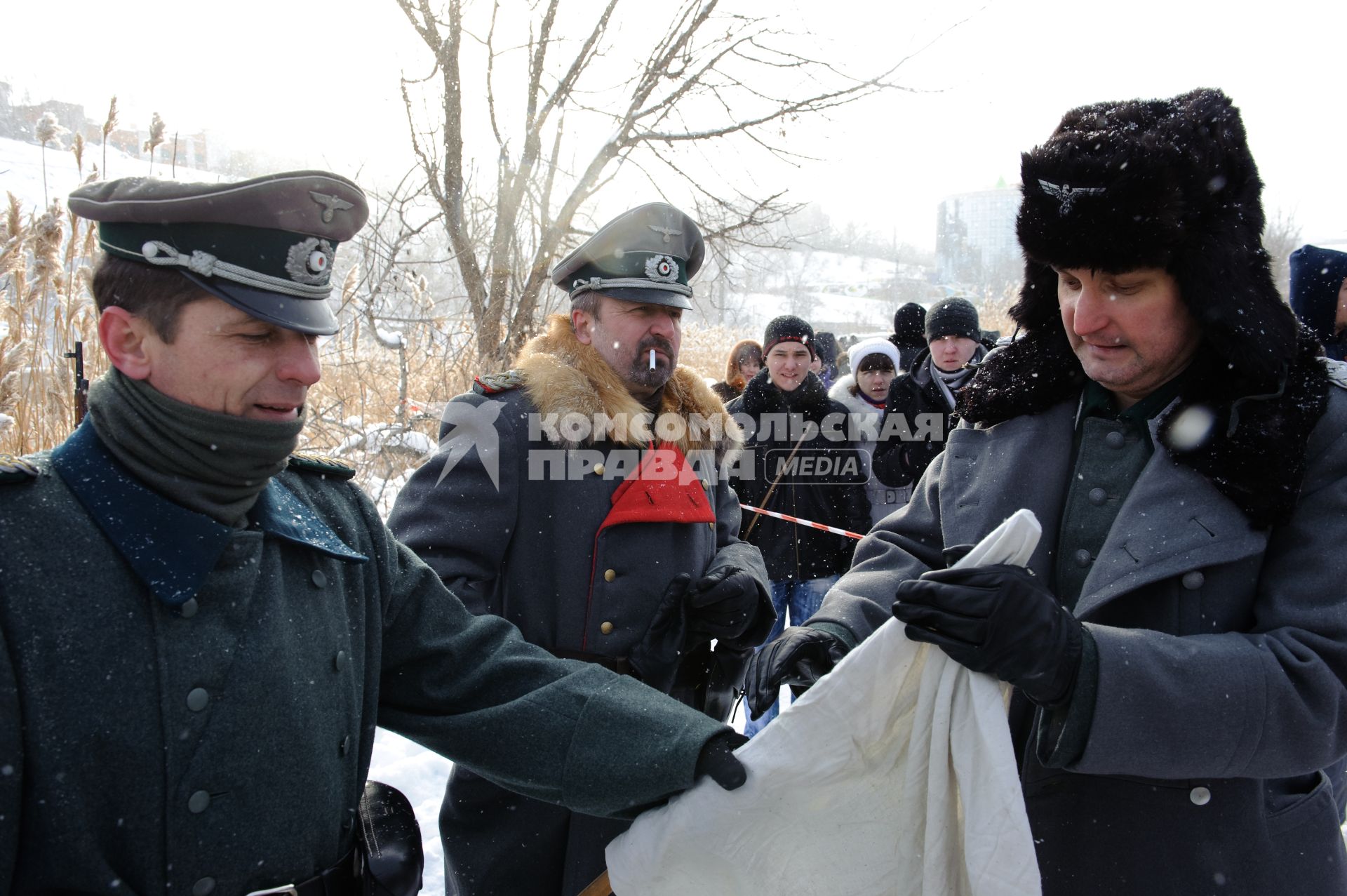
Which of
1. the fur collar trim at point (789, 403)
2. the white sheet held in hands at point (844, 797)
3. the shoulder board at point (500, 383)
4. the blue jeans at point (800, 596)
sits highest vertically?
the shoulder board at point (500, 383)

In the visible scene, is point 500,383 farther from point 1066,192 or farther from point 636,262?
point 1066,192

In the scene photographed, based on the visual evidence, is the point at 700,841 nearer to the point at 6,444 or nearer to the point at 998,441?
the point at 998,441

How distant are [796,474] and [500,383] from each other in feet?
9.26

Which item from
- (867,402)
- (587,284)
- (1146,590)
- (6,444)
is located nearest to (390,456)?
(6,444)

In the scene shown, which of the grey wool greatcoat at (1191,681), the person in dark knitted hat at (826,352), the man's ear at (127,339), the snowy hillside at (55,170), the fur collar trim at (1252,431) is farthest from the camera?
the person in dark knitted hat at (826,352)

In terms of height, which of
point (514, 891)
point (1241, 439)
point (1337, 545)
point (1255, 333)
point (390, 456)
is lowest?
point (514, 891)

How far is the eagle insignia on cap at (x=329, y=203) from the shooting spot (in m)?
1.50

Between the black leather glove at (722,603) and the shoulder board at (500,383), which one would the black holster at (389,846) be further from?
the shoulder board at (500,383)

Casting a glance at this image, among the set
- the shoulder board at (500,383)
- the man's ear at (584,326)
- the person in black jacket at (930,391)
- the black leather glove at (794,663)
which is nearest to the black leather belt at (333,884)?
the black leather glove at (794,663)

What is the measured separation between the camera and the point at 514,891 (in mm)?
2436

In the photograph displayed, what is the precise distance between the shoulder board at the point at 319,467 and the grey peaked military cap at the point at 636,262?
3.98ft

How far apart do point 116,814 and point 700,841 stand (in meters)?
0.94

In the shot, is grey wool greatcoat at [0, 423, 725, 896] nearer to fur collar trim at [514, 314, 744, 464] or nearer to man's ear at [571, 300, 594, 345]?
fur collar trim at [514, 314, 744, 464]

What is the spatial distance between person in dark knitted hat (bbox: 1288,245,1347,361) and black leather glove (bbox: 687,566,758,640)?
3.11m
